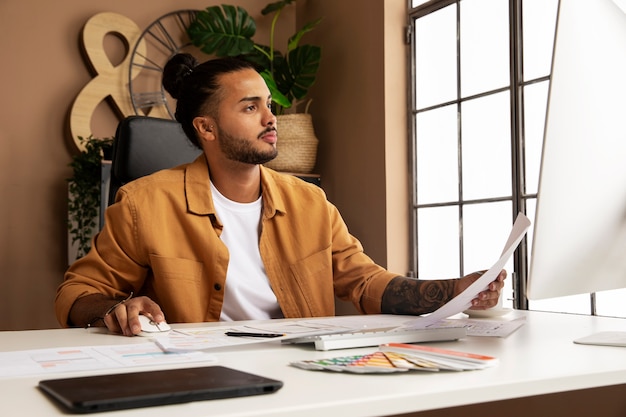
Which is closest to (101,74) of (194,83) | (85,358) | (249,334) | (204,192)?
(194,83)

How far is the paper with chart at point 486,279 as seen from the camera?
93 centimetres

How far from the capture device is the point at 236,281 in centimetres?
167

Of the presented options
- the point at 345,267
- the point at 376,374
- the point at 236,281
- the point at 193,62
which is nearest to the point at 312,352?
the point at 376,374

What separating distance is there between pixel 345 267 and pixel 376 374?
1.07m

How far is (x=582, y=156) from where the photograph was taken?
84 cm

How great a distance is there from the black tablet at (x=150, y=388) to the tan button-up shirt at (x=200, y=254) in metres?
0.86

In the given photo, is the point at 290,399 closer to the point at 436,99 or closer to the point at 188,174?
the point at 188,174

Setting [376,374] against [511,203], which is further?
[511,203]

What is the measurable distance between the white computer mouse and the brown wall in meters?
2.23

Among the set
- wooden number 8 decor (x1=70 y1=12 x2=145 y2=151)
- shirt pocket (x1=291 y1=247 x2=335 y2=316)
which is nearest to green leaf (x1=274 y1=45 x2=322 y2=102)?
wooden number 8 decor (x1=70 y1=12 x2=145 y2=151)

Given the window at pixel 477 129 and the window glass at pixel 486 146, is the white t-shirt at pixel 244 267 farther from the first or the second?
the window glass at pixel 486 146

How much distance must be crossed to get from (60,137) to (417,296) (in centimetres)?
249

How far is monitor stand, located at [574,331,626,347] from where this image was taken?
3.12 ft

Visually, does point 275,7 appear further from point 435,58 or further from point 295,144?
point 435,58
